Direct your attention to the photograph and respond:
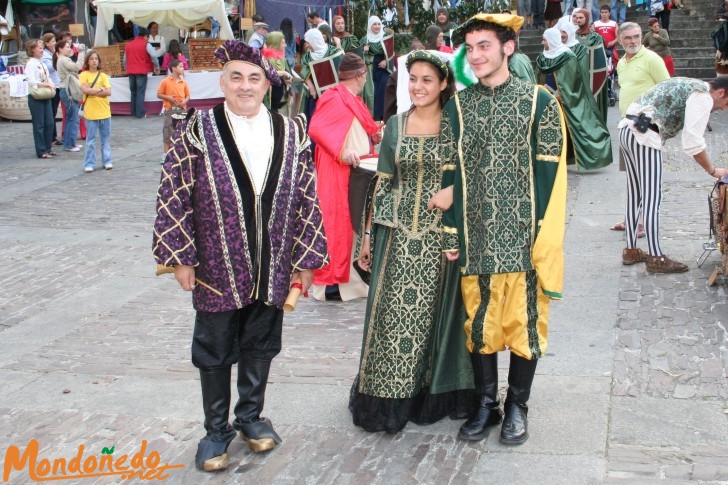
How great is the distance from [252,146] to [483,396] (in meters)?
1.57

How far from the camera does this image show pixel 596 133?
11.5 metres

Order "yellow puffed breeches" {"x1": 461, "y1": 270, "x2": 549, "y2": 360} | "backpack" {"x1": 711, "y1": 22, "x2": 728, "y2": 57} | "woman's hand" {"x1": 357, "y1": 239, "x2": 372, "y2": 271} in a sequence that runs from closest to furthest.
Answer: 1. "yellow puffed breeches" {"x1": 461, "y1": 270, "x2": 549, "y2": 360}
2. "woman's hand" {"x1": 357, "y1": 239, "x2": 372, "y2": 271}
3. "backpack" {"x1": 711, "y1": 22, "x2": 728, "y2": 57}

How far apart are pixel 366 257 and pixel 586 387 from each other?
1390 mm

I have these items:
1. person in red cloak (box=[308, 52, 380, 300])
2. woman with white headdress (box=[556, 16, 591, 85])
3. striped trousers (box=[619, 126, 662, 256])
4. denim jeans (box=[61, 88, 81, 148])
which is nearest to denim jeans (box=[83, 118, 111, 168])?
denim jeans (box=[61, 88, 81, 148])

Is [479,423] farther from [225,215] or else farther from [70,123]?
[70,123]

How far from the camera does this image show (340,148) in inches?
263

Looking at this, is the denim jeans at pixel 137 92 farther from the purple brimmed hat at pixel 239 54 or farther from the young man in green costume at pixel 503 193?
the young man in green costume at pixel 503 193

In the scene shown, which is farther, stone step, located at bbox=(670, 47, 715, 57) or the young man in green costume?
stone step, located at bbox=(670, 47, 715, 57)

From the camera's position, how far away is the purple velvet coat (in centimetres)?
406

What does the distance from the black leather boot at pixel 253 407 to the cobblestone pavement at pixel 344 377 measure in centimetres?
9

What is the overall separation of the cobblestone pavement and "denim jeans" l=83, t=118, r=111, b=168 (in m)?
3.85

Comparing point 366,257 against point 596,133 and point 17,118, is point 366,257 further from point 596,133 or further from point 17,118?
point 17,118

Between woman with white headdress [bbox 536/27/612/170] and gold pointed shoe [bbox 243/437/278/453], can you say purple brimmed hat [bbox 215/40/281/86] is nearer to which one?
gold pointed shoe [bbox 243/437/278/453]

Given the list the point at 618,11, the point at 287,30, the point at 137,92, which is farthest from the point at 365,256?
the point at 618,11
